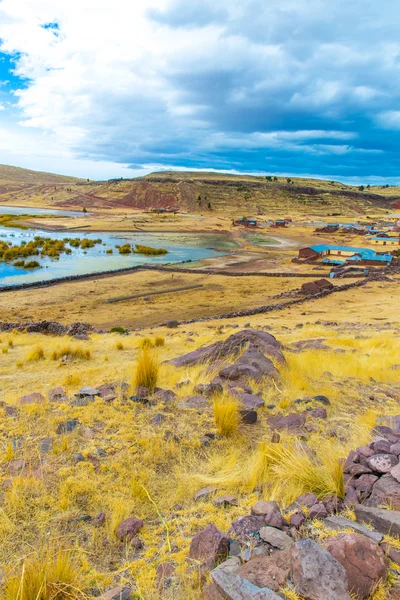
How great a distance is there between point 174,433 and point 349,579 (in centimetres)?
313

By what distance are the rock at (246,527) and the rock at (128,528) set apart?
2.98 ft

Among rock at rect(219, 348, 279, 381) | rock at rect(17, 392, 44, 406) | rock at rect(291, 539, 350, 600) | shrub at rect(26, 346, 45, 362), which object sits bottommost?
shrub at rect(26, 346, 45, 362)

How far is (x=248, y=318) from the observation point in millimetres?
23844

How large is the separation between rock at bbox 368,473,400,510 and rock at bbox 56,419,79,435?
13.0ft

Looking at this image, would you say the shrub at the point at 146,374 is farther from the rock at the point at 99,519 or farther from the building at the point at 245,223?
the building at the point at 245,223

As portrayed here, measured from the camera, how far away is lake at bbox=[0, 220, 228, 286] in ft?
135

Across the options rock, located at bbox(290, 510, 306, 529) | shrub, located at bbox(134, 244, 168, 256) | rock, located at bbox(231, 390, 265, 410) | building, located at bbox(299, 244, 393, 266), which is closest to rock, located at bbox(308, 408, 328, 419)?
rock, located at bbox(231, 390, 265, 410)

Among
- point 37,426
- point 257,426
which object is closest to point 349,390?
point 257,426

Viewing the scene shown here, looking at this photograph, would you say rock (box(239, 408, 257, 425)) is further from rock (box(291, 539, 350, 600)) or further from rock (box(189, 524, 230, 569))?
rock (box(291, 539, 350, 600))

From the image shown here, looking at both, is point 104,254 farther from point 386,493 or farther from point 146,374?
point 386,493

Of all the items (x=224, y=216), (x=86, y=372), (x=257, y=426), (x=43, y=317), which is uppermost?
(x=224, y=216)

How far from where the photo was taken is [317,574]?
8.19 feet

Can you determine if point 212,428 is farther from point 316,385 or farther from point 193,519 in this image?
point 316,385

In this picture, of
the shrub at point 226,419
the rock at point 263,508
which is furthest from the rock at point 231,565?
the shrub at point 226,419
